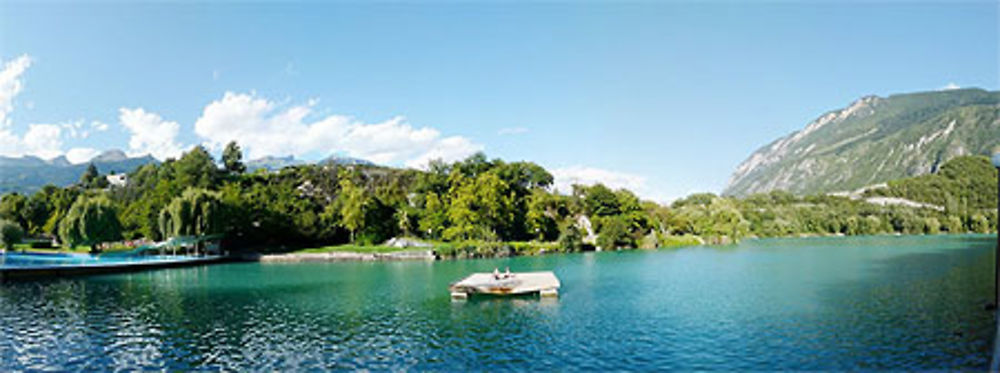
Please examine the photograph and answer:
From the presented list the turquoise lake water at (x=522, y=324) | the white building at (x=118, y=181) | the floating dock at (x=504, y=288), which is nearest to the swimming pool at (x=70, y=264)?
the turquoise lake water at (x=522, y=324)

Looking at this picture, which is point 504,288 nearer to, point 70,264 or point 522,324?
point 522,324

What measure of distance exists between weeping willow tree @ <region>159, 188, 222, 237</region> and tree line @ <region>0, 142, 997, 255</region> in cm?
13

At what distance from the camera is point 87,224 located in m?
59.4

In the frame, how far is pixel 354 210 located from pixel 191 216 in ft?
62.7

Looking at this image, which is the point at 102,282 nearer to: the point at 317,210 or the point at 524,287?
the point at 524,287

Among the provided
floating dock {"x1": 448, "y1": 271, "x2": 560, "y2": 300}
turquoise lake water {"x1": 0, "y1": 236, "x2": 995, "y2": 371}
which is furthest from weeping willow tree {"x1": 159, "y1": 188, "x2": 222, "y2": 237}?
floating dock {"x1": 448, "y1": 271, "x2": 560, "y2": 300}

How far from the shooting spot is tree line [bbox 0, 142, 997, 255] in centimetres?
6625

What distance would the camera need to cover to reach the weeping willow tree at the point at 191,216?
63.7m

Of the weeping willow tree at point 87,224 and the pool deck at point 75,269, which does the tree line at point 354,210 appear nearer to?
the weeping willow tree at point 87,224

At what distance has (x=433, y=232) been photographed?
78.5m

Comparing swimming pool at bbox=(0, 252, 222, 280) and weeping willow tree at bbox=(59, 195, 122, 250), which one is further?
weeping willow tree at bbox=(59, 195, 122, 250)

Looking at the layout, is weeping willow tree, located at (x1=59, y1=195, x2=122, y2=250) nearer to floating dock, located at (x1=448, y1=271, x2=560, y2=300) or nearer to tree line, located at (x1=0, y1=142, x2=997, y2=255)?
tree line, located at (x1=0, y1=142, x2=997, y2=255)

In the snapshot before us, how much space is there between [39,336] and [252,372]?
11.8 metres

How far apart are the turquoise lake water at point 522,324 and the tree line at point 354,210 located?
31.3 metres
